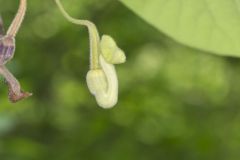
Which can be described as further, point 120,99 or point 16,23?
point 120,99

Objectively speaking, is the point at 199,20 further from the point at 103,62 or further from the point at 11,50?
the point at 11,50

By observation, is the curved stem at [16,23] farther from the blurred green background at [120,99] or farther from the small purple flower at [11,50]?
the blurred green background at [120,99]

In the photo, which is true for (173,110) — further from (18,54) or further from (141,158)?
(18,54)

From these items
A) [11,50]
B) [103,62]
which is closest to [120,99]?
[103,62]

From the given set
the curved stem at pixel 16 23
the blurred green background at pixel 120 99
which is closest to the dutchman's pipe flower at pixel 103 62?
the curved stem at pixel 16 23

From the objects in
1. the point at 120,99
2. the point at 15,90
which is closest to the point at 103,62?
the point at 15,90

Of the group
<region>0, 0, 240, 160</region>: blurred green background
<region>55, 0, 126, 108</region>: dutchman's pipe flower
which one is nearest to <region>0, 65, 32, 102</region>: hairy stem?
<region>55, 0, 126, 108</region>: dutchman's pipe flower

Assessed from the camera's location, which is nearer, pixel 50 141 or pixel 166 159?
pixel 166 159

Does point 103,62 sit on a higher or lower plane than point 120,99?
higher

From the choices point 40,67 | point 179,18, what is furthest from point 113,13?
point 179,18
